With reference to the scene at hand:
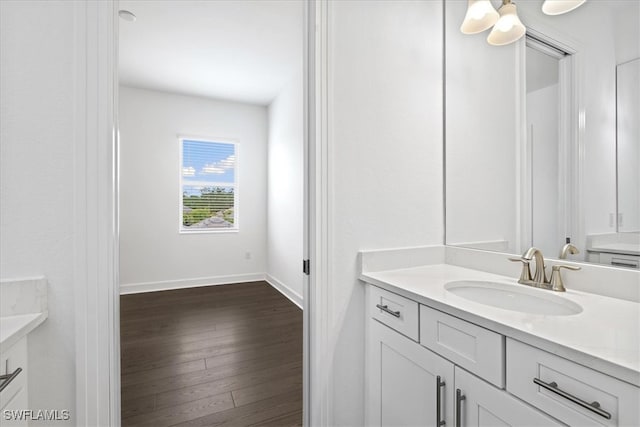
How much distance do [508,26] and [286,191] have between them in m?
3.04

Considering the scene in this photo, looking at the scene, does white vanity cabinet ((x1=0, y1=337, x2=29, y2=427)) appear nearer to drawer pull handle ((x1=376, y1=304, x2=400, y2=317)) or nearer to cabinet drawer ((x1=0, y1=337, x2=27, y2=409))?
cabinet drawer ((x1=0, y1=337, x2=27, y2=409))

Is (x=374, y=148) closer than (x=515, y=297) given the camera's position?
No

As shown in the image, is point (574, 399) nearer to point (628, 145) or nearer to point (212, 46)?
point (628, 145)

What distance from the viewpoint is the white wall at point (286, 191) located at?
370 centimetres

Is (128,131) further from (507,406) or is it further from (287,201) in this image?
(507,406)

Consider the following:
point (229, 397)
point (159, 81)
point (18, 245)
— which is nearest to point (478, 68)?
point (18, 245)

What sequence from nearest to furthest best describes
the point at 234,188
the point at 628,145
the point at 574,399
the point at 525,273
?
the point at 574,399
the point at 628,145
the point at 525,273
the point at 234,188

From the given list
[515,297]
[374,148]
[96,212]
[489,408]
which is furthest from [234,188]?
[489,408]

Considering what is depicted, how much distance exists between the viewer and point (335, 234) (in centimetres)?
140

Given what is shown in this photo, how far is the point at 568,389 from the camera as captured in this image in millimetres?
710

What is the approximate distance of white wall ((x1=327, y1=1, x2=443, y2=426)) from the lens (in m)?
1.40

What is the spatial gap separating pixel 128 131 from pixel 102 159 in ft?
12.3

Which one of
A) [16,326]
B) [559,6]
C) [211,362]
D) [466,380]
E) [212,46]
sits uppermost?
[212,46]

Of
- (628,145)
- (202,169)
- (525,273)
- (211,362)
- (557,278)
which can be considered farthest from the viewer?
(202,169)
